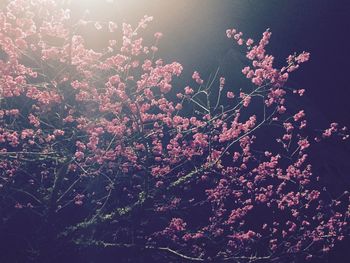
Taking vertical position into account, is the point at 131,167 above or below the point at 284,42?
below

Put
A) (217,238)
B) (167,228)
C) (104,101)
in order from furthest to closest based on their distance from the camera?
(217,238)
(167,228)
(104,101)

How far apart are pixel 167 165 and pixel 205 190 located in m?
2.09

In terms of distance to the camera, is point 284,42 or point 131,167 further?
point 284,42

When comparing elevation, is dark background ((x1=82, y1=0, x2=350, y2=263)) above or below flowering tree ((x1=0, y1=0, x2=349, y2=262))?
above

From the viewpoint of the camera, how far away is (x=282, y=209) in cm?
1698

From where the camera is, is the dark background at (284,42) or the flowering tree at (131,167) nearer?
the flowering tree at (131,167)

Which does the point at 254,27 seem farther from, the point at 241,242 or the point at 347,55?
the point at 241,242

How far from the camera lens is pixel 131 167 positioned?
599 inches

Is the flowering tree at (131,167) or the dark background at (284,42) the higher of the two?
the dark background at (284,42)

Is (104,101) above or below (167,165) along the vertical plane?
above

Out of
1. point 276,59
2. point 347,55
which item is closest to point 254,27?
point 276,59

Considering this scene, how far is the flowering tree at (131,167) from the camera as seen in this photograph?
11445 millimetres

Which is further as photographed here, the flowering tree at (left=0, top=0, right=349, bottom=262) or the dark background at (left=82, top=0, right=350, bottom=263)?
the dark background at (left=82, top=0, right=350, bottom=263)

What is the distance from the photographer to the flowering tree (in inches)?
451
